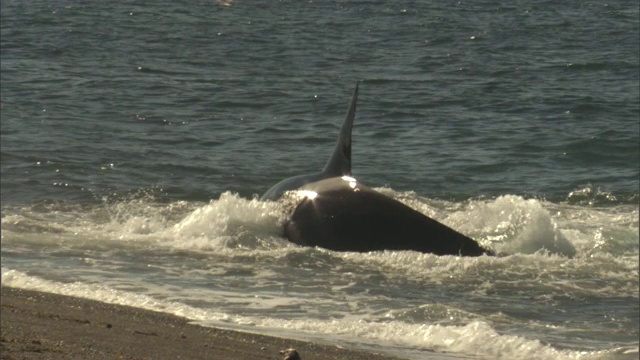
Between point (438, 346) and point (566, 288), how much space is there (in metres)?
2.09

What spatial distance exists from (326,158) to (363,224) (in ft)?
21.6

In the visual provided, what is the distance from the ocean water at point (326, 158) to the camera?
→ 8984mm

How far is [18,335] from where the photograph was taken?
693 cm

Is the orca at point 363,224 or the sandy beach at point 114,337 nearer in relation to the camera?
the sandy beach at point 114,337

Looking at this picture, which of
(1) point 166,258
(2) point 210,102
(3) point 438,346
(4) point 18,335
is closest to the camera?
(4) point 18,335

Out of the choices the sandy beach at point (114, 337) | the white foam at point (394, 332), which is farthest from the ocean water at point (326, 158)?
the sandy beach at point (114, 337)

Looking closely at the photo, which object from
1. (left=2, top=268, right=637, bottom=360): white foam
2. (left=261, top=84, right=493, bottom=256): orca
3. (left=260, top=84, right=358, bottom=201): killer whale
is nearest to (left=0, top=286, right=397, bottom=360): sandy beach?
(left=2, top=268, right=637, bottom=360): white foam

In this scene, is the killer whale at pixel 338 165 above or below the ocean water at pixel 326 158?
above

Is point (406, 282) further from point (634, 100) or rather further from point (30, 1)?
point (30, 1)

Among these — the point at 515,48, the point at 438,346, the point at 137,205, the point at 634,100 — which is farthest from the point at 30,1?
the point at 438,346

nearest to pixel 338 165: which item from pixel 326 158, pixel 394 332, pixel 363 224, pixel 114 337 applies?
pixel 363 224

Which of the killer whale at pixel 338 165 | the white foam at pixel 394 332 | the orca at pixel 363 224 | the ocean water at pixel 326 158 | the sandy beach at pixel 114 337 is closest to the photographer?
the sandy beach at pixel 114 337

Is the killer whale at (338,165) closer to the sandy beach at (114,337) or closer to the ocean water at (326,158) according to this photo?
the ocean water at (326,158)

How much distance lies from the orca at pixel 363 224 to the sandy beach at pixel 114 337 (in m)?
2.22
